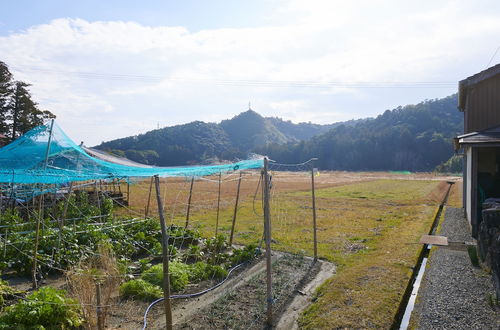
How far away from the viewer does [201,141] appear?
122 metres

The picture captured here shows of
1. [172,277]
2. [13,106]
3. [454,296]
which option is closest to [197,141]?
[13,106]

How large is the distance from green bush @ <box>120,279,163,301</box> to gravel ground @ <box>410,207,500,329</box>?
430cm

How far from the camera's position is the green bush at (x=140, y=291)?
6.20 m

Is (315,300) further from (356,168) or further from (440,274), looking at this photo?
(356,168)

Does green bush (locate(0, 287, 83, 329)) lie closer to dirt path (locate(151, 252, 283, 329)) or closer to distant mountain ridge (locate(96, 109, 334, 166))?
dirt path (locate(151, 252, 283, 329))

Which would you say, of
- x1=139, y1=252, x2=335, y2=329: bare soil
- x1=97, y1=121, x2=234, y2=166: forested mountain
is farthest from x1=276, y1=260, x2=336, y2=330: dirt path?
x1=97, y1=121, x2=234, y2=166: forested mountain

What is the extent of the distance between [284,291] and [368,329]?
192 centimetres

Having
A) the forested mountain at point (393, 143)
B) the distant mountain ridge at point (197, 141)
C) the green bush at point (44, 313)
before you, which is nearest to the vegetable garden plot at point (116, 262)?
the green bush at point (44, 313)

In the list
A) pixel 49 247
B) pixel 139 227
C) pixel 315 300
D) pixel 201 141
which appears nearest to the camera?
pixel 315 300

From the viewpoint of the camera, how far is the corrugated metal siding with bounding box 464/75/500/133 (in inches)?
433

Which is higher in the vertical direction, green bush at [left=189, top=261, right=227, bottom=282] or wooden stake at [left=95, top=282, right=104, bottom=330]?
wooden stake at [left=95, top=282, right=104, bottom=330]

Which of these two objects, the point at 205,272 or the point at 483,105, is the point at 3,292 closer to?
the point at 205,272

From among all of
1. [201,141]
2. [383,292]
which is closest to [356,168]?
[201,141]

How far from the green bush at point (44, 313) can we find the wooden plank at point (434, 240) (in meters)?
9.22
